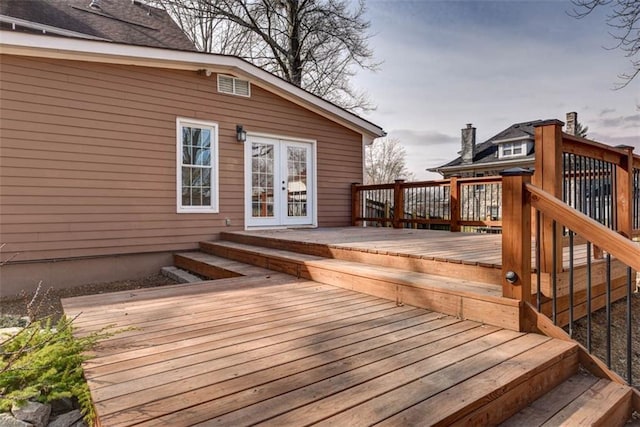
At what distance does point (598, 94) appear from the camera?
32.7 ft

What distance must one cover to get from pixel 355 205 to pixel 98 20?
6.83 meters

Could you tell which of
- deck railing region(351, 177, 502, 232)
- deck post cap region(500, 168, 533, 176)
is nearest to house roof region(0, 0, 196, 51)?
deck railing region(351, 177, 502, 232)

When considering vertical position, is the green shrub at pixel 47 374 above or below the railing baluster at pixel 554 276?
below

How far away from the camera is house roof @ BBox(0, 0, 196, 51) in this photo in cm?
656

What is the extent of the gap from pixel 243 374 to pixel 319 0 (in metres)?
12.8

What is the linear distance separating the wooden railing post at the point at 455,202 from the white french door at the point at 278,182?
2684 mm

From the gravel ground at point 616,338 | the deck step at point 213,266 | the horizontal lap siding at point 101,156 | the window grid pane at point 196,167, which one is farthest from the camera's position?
the window grid pane at point 196,167

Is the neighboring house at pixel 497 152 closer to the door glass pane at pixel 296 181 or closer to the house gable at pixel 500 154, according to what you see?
the house gable at pixel 500 154

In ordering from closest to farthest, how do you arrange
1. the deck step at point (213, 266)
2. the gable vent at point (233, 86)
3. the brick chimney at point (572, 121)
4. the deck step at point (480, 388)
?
1. the deck step at point (480, 388)
2. the deck step at point (213, 266)
3. the gable vent at point (233, 86)
4. the brick chimney at point (572, 121)

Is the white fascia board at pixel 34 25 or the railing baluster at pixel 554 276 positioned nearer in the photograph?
the railing baluster at pixel 554 276

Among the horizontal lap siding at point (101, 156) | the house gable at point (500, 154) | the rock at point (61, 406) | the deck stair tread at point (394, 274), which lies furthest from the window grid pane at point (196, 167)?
the house gable at point (500, 154)

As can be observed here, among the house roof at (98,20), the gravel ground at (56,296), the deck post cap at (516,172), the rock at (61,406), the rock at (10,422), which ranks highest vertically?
the house roof at (98,20)

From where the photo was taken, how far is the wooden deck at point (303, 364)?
4.37 ft

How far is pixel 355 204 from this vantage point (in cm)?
782
